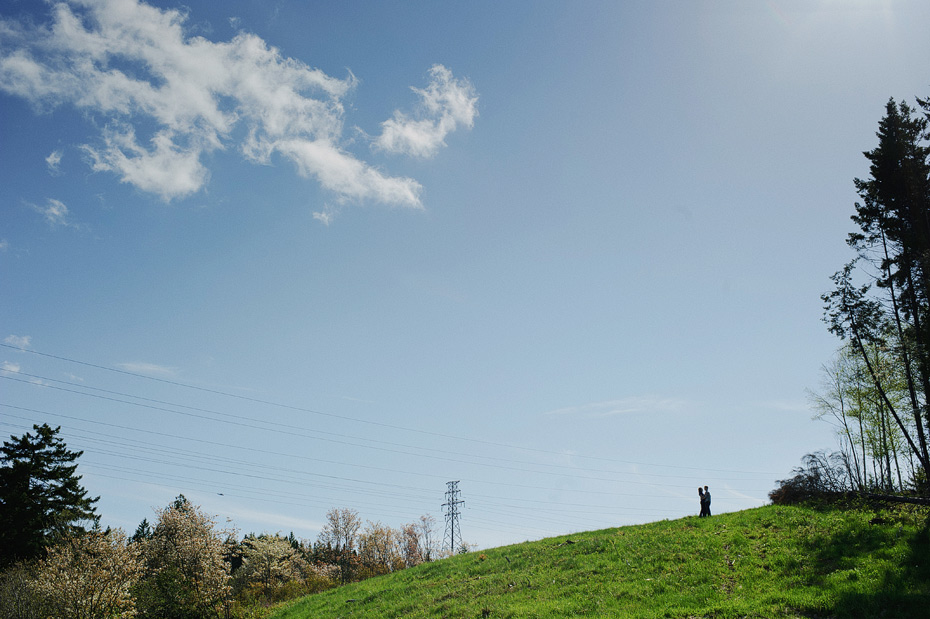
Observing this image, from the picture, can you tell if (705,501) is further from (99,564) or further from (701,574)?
(99,564)

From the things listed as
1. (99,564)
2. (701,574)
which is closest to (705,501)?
(701,574)

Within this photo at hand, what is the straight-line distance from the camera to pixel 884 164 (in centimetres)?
3002

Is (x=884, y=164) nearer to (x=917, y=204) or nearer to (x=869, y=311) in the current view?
(x=917, y=204)

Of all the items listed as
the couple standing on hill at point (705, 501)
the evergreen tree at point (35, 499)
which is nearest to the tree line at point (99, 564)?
the evergreen tree at point (35, 499)

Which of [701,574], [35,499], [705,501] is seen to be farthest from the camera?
[35,499]

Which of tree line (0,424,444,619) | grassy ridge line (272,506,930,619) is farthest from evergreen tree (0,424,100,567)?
grassy ridge line (272,506,930,619)

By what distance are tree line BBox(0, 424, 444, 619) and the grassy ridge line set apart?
33.0ft

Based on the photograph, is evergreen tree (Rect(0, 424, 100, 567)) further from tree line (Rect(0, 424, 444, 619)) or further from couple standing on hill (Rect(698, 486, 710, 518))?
couple standing on hill (Rect(698, 486, 710, 518))

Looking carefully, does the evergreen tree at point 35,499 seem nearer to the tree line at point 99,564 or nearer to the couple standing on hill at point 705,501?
the tree line at point 99,564

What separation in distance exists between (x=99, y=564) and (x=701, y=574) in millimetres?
37072

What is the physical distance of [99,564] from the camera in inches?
1334

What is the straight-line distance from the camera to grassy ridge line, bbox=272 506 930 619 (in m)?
15.4

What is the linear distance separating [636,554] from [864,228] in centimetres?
2412

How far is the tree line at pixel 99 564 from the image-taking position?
30359mm
